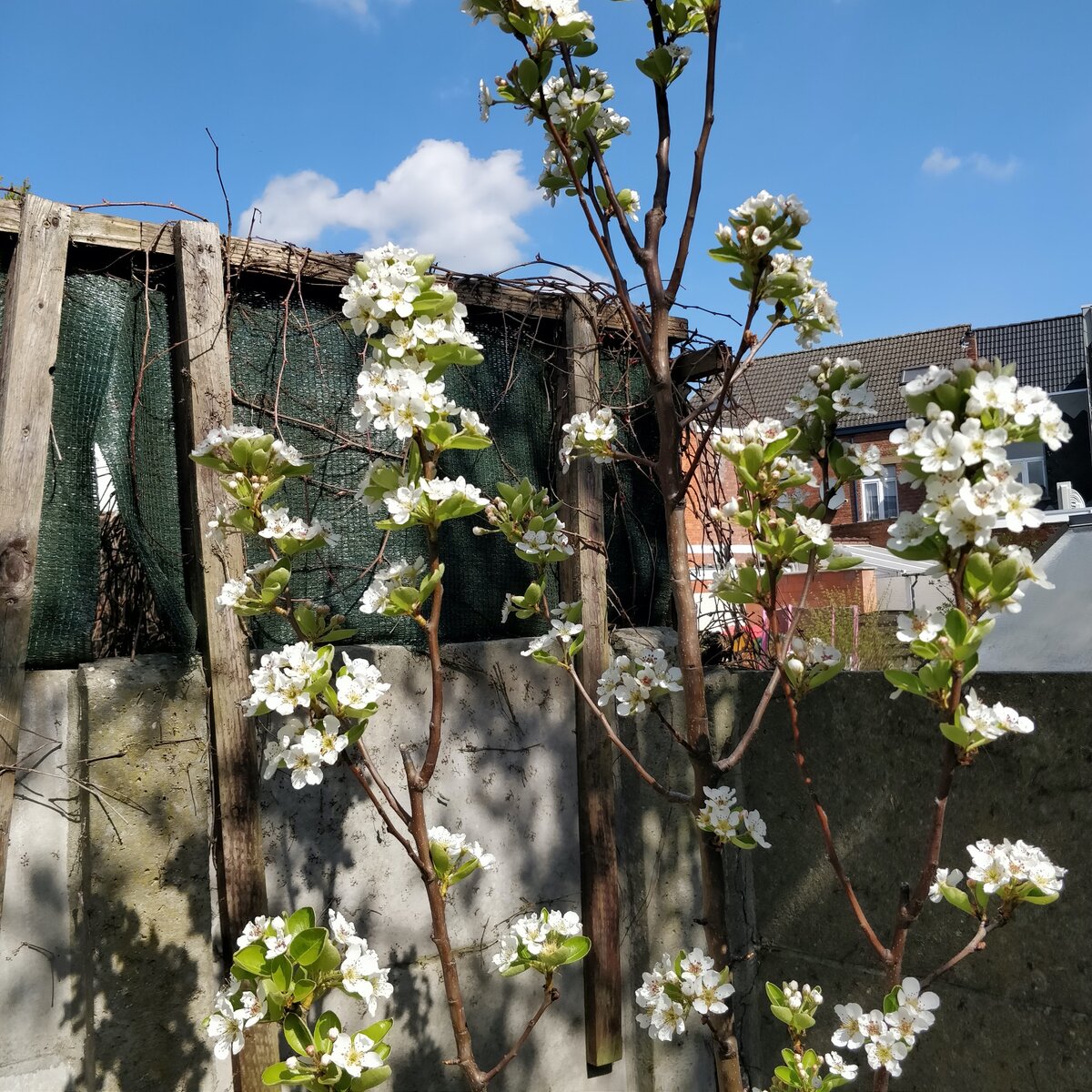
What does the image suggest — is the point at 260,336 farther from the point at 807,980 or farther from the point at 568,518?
the point at 807,980

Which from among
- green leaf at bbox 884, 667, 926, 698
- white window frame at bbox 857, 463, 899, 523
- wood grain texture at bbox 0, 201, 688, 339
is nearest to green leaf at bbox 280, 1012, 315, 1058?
green leaf at bbox 884, 667, 926, 698

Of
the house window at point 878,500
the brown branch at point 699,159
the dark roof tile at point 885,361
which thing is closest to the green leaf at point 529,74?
the brown branch at point 699,159

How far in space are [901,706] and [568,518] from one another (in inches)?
39.4

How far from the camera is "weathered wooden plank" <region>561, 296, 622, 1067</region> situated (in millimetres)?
2549

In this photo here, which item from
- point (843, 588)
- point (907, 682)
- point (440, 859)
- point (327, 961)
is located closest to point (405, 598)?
point (440, 859)

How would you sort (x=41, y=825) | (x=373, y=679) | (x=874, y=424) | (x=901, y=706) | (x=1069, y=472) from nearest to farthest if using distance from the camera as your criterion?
1. (x=373, y=679)
2. (x=41, y=825)
3. (x=901, y=706)
4. (x=1069, y=472)
5. (x=874, y=424)

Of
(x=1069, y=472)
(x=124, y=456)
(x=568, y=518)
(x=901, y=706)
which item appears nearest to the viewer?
(x=124, y=456)

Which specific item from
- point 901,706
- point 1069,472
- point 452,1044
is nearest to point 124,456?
point 452,1044

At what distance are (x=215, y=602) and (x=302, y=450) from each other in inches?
18.0

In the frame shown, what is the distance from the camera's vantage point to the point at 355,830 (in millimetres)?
2285

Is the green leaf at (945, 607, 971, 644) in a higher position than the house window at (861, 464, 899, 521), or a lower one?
lower

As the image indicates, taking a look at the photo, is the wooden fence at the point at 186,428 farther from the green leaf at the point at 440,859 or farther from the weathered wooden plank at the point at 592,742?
the green leaf at the point at 440,859

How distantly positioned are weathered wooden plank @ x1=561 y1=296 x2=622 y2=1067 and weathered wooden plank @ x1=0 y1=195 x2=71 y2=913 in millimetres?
1299

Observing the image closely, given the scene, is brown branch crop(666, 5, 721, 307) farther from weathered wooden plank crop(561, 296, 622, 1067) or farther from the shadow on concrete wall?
the shadow on concrete wall
